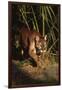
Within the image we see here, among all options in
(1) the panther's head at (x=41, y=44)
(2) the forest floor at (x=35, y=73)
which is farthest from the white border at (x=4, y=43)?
(1) the panther's head at (x=41, y=44)

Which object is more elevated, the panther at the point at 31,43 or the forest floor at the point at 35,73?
the panther at the point at 31,43

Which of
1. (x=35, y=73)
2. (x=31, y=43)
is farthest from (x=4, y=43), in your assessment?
(x=35, y=73)

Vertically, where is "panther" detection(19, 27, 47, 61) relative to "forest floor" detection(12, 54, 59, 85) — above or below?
above

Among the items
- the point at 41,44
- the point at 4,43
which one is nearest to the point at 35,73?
the point at 41,44

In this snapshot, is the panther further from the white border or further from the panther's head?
the white border

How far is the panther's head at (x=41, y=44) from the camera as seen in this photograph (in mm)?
1738

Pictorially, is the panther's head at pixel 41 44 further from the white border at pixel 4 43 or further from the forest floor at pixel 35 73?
the white border at pixel 4 43

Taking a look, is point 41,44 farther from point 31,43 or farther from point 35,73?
point 35,73

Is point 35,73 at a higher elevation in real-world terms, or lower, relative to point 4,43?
lower

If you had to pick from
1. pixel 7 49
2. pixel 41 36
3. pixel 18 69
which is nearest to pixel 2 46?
pixel 7 49

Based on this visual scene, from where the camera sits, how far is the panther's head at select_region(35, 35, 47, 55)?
68.4 inches

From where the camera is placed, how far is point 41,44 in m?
1.75

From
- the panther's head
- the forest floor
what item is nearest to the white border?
the forest floor

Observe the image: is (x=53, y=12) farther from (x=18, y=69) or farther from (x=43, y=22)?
(x=18, y=69)
